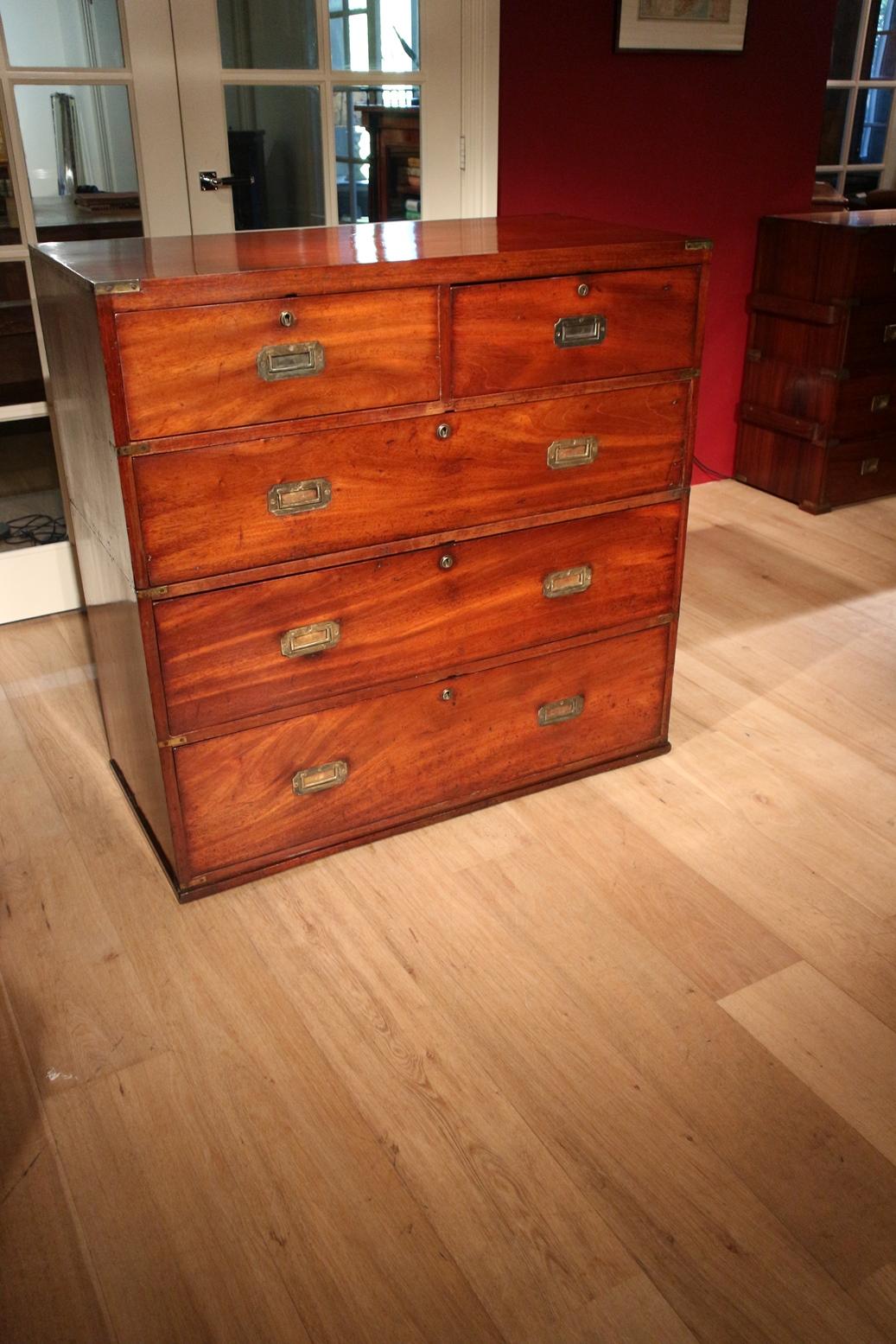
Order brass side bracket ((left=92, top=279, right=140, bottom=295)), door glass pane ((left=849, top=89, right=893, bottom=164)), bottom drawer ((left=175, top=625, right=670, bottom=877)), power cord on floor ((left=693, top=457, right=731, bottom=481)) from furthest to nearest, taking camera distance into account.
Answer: door glass pane ((left=849, top=89, right=893, bottom=164))
power cord on floor ((left=693, top=457, right=731, bottom=481))
bottom drawer ((left=175, top=625, right=670, bottom=877))
brass side bracket ((left=92, top=279, right=140, bottom=295))

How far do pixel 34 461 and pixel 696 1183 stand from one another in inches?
92.1

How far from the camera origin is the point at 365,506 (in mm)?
1781

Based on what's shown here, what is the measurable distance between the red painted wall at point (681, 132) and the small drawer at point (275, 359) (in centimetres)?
163

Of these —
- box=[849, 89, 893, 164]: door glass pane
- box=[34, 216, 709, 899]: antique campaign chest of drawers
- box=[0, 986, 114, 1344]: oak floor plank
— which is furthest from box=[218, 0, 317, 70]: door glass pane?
box=[849, 89, 893, 164]: door glass pane

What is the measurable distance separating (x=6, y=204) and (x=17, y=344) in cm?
32

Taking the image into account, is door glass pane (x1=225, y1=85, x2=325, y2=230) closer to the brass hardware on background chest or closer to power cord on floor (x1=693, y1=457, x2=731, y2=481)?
the brass hardware on background chest

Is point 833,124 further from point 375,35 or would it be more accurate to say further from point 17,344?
point 17,344

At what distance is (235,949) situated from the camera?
1.79 meters

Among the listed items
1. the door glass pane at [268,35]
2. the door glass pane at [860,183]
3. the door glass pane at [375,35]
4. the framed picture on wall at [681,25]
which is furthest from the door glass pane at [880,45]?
the door glass pane at [268,35]

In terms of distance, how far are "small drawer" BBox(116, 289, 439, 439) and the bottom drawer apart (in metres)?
0.51

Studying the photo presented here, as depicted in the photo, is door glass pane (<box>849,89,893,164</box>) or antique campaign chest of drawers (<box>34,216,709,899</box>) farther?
door glass pane (<box>849,89,893,164</box>)

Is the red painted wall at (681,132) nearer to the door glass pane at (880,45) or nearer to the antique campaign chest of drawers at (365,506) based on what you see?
the door glass pane at (880,45)

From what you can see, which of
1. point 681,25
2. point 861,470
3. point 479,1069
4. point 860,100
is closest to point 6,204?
point 681,25

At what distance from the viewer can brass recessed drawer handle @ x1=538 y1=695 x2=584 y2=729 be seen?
2.13 meters
